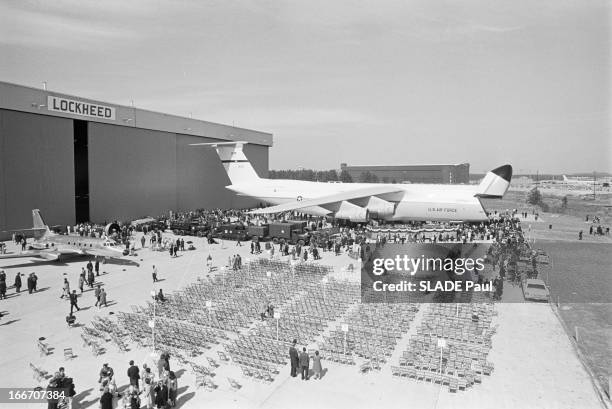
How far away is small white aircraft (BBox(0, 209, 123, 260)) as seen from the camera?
25781mm

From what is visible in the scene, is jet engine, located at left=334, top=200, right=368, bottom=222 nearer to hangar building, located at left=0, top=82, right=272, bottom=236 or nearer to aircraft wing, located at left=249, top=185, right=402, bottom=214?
aircraft wing, located at left=249, top=185, right=402, bottom=214

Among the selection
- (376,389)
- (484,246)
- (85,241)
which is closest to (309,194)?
(484,246)

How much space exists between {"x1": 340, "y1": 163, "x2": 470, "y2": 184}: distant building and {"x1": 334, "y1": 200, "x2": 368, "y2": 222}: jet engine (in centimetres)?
7960

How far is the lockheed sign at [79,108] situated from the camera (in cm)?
3744

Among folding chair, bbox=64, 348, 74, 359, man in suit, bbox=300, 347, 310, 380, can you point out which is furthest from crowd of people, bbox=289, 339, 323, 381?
folding chair, bbox=64, 348, 74, 359

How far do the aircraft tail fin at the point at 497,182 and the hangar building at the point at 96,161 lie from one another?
36.0m

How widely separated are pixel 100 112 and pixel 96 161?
501cm

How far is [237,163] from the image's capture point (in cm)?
4706

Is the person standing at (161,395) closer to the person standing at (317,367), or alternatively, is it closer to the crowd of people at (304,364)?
the crowd of people at (304,364)

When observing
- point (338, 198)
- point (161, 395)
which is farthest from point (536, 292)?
point (338, 198)

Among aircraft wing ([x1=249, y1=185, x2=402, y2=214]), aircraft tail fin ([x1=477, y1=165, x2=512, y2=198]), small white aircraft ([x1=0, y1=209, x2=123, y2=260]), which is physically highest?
aircraft tail fin ([x1=477, y1=165, x2=512, y2=198])

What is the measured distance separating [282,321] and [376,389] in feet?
19.0

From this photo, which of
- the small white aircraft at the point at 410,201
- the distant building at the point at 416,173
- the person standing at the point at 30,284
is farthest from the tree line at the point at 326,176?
the person standing at the point at 30,284

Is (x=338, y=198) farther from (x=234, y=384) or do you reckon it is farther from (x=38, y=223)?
(x=234, y=384)
